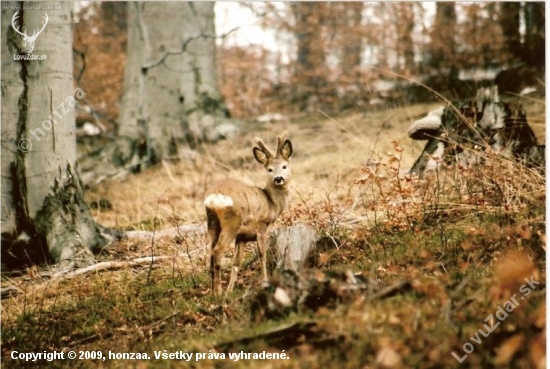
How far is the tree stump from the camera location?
473cm

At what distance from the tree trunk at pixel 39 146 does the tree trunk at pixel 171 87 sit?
12.1 ft

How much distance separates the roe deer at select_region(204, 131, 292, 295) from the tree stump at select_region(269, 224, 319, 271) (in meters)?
0.19

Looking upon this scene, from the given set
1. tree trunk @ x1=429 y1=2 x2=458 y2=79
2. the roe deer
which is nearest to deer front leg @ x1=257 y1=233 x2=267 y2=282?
the roe deer

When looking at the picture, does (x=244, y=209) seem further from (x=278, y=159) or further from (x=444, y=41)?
(x=444, y=41)

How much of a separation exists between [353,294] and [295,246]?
920mm

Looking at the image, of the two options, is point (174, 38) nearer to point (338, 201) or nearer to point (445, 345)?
point (338, 201)

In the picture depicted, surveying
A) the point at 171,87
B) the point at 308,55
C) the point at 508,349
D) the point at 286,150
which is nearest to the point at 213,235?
the point at 286,150

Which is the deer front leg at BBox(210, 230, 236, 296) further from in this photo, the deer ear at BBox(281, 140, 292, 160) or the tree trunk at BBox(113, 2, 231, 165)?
the tree trunk at BBox(113, 2, 231, 165)

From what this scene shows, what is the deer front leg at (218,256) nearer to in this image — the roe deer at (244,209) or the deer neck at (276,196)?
the roe deer at (244,209)

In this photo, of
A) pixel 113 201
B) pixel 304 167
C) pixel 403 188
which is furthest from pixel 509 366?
pixel 113 201

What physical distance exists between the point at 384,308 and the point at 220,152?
5632 mm

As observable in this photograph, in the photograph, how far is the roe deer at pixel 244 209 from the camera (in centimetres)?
436

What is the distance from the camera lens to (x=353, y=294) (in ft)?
13.0

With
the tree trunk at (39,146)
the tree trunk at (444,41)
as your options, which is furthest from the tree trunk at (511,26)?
the tree trunk at (39,146)
